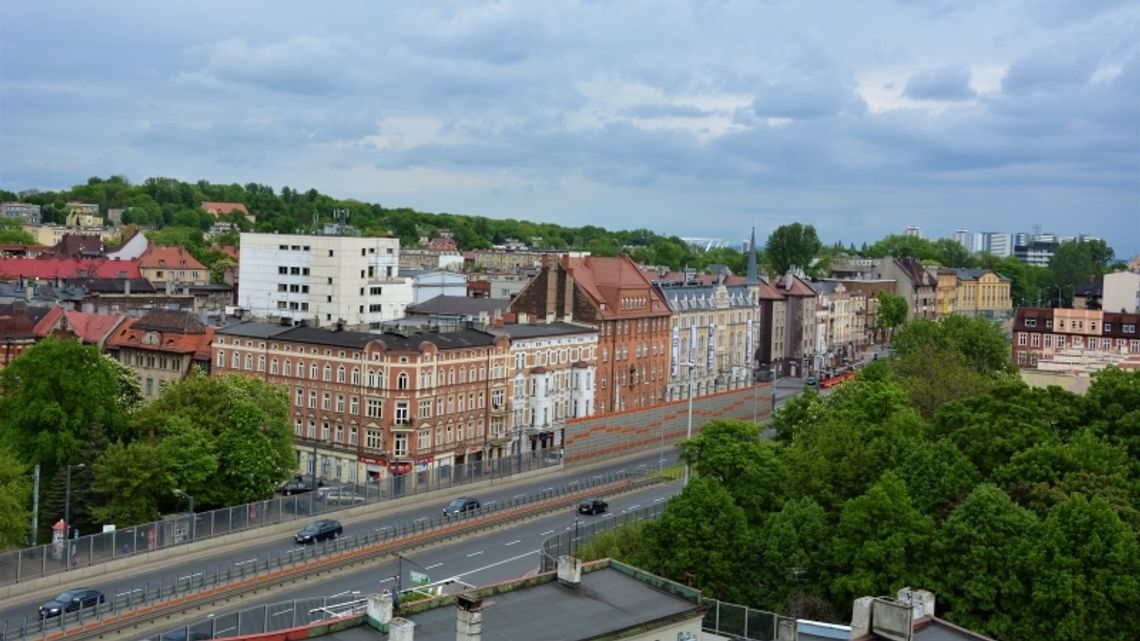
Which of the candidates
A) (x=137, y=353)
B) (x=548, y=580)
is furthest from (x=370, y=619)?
(x=137, y=353)

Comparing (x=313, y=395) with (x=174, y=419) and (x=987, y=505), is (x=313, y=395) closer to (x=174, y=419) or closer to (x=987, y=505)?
(x=174, y=419)

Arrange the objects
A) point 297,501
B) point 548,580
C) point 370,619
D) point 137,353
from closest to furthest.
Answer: point 370,619 < point 548,580 < point 297,501 < point 137,353

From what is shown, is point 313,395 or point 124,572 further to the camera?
point 313,395

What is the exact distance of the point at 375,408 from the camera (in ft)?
286

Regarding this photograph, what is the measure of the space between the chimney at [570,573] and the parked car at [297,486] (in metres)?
42.7

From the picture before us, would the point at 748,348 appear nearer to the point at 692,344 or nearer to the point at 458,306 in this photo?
the point at 692,344

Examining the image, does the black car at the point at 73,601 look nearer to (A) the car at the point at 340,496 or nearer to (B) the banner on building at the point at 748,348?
(A) the car at the point at 340,496

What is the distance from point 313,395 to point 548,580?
172 feet

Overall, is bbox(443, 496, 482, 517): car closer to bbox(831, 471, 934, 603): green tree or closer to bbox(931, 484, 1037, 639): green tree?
bbox(831, 471, 934, 603): green tree

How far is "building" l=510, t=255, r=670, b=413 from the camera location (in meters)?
112

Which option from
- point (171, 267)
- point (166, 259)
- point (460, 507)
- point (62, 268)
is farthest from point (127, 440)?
point (166, 259)

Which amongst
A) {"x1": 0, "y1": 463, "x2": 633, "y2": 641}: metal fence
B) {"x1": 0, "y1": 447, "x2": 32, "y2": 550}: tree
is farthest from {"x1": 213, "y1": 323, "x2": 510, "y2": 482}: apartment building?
{"x1": 0, "y1": 447, "x2": 32, "y2": 550}: tree

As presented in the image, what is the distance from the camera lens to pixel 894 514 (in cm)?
4978

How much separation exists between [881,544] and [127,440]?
148 feet
